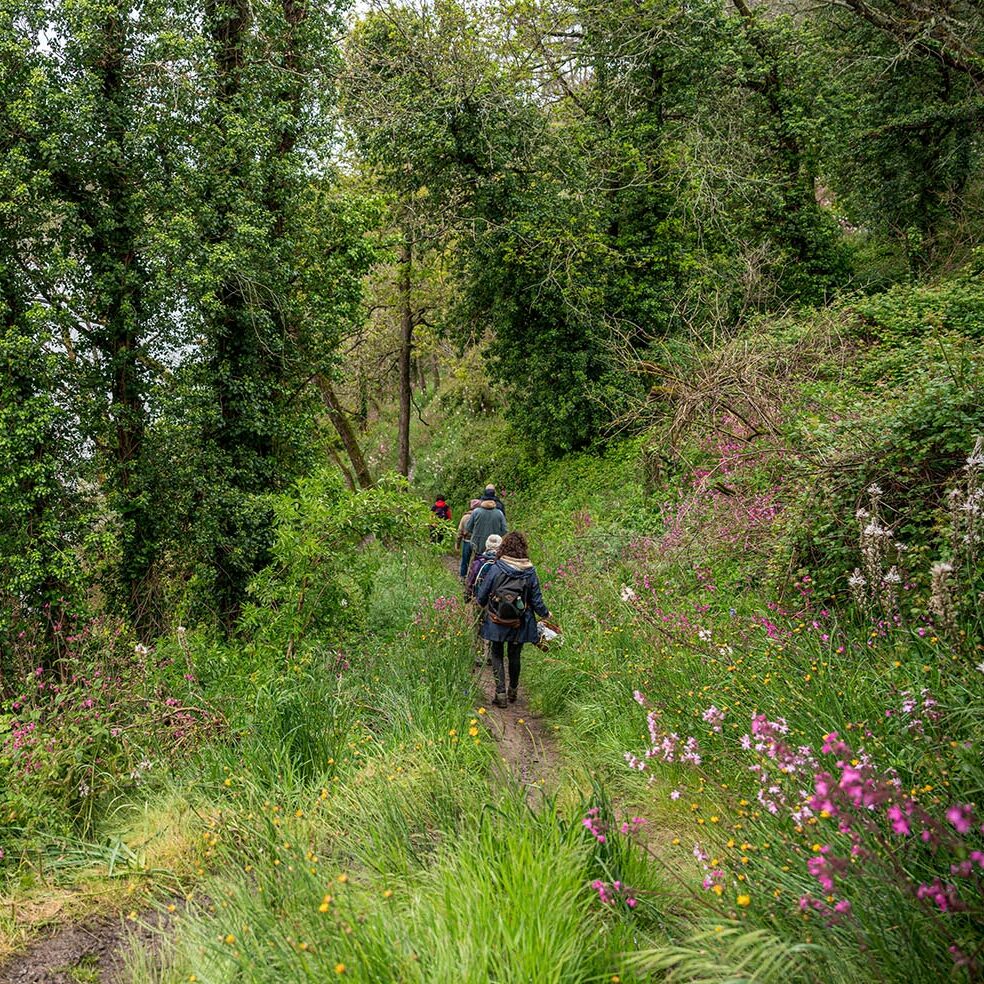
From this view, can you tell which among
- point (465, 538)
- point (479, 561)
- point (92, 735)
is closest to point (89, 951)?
point (92, 735)

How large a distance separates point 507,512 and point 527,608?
1064 centimetres

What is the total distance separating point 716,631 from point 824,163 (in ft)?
55.0

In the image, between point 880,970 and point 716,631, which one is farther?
point 716,631

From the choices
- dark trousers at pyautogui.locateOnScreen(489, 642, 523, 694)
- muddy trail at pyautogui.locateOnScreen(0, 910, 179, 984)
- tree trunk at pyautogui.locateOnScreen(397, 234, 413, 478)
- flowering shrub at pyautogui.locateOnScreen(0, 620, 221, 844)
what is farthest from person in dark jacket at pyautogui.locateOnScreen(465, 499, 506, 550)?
tree trunk at pyautogui.locateOnScreen(397, 234, 413, 478)

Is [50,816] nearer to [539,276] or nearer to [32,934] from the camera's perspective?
[32,934]

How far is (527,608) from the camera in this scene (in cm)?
673

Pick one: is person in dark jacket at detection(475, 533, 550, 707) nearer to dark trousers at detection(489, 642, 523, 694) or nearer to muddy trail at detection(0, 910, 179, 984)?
dark trousers at detection(489, 642, 523, 694)

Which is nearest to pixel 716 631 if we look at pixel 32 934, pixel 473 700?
pixel 473 700

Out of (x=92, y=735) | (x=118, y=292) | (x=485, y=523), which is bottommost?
(x=92, y=735)

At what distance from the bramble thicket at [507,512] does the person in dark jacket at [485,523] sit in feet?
3.68

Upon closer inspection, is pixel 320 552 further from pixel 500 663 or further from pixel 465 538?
pixel 465 538

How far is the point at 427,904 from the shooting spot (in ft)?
9.45

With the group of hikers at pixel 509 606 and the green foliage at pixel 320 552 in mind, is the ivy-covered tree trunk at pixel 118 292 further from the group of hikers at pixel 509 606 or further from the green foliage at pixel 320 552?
the group of hikers at pixel 509 606

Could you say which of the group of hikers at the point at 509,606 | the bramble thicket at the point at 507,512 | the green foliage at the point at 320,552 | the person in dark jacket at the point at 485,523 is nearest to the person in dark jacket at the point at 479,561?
the bramble thicket at the point at 507,512
